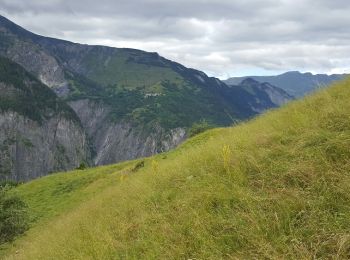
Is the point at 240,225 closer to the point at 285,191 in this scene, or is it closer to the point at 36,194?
the point at 285,191

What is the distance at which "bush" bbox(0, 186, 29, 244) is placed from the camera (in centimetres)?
2466

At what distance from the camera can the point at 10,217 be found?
25.1 meters

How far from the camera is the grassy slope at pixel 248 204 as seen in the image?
273 inches

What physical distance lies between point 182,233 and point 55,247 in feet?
13.9

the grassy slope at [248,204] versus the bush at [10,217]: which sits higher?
the grassy slope at [248,204]

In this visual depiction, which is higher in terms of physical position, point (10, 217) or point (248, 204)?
point (248, 204)

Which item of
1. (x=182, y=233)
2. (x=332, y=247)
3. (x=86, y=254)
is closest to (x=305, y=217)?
(x=332, y=247)

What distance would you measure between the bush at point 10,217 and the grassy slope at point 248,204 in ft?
43.6

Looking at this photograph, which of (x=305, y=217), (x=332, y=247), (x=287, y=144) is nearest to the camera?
(x=332, y=247)

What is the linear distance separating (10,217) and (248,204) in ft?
68.2

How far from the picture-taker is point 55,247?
35.5ft

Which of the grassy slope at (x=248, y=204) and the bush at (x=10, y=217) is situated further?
the bush at (x=10, y=217)

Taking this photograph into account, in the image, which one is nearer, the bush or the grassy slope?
the grassy slope

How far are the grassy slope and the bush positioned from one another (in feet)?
43.6
